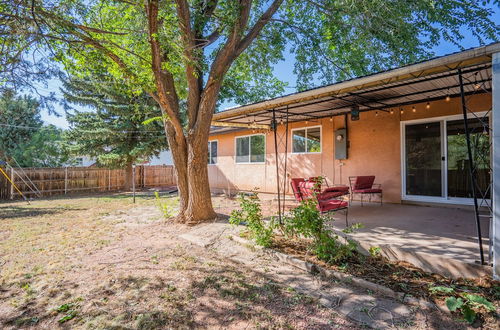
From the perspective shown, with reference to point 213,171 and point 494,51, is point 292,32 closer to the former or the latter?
point 494,51

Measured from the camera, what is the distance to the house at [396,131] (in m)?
4.83

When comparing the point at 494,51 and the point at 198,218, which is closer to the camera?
the point at 494,51

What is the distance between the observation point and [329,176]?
8.77m

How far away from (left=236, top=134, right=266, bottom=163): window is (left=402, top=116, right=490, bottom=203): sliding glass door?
5368mm

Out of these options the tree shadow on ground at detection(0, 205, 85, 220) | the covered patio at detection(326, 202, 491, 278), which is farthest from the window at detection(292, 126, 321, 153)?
the tree shadow on ground at detection(0, 205, 85, 220)

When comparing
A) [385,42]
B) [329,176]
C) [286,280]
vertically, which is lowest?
[286,280]

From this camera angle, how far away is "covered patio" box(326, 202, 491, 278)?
316cm

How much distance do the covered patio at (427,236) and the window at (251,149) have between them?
532 cm

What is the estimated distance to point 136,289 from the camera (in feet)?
10.5

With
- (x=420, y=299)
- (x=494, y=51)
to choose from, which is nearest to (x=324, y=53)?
(x=494, y=51)

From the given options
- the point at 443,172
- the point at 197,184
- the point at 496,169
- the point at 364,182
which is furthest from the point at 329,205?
the point at 443,172

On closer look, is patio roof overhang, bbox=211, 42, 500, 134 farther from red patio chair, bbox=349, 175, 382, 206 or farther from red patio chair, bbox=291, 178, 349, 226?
red patio chair, bbox=349, 175, 382, 206

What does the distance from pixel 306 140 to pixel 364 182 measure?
2927 millimetres

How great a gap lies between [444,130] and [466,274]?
15.7ft
